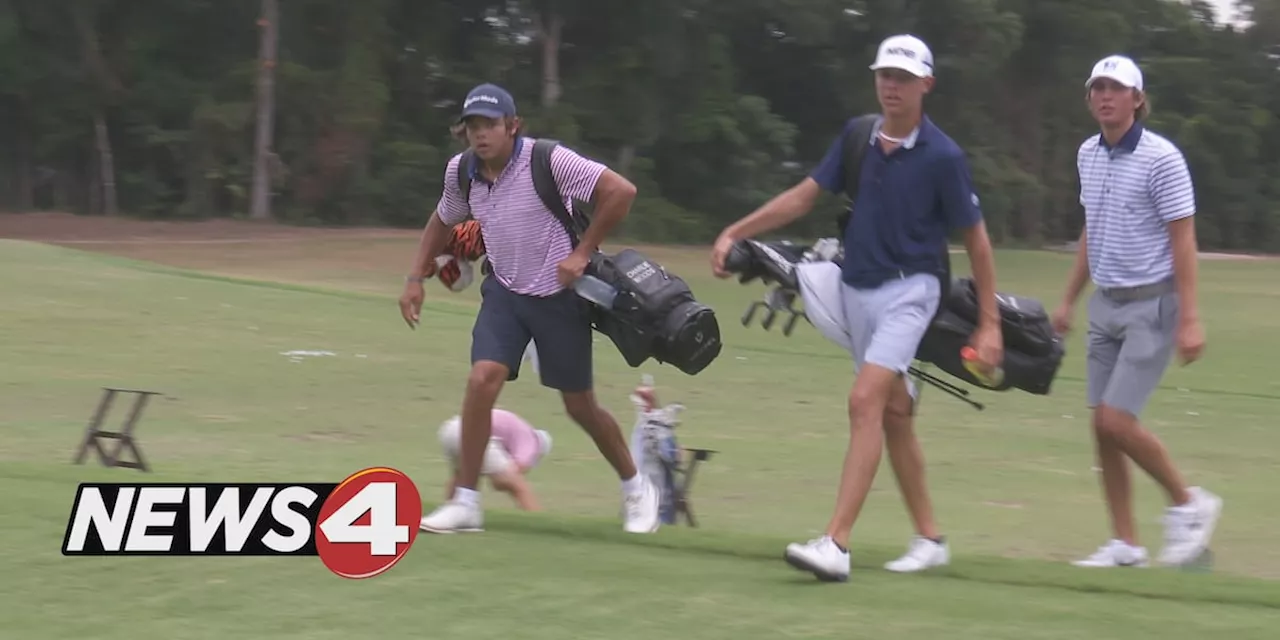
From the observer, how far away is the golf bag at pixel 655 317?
6426 mm

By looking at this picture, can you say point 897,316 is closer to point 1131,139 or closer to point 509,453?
point 1131,139

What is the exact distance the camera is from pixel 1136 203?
641cm

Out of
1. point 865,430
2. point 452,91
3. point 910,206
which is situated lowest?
point 452,91

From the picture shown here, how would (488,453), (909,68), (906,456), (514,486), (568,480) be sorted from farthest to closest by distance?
1. (568,480)
2. (514,486)
3. (488,453)
4. (906,456)
5. (909,68)

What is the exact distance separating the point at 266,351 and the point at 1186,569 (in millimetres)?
9770

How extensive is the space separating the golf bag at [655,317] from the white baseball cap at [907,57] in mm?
1231

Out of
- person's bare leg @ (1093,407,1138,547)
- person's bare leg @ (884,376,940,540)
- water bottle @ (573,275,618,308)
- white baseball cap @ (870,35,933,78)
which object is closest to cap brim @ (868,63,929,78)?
white baseball cap @ (870,35,933,78)

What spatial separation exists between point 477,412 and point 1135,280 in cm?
257

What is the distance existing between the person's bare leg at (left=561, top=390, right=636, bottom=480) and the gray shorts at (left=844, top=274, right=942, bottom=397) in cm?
135

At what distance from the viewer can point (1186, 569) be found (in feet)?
21.4

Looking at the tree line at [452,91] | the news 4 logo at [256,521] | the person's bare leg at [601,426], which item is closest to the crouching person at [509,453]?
the person's bare leg at [601,426]

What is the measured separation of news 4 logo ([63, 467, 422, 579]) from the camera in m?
5.13

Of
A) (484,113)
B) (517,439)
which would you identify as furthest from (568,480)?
(484,113)

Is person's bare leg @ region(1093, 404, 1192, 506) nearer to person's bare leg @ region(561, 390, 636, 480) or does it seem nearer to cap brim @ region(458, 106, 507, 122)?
person's bare leg @ region(561, 390, 636, 480)
